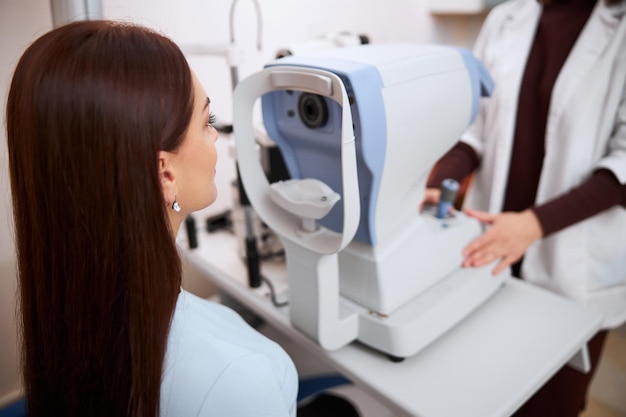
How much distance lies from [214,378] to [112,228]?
8.4 inches

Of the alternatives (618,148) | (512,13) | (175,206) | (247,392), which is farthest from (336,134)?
(512,13)

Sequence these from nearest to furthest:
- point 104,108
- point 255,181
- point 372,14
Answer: point 104,108
point 255,181
point 372,14

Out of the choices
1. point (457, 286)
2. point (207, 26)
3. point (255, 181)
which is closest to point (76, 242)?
point (255, 181)

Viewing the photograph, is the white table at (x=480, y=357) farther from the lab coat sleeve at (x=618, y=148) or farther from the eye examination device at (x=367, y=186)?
the lab coat sleeve at (x=618, y=148)

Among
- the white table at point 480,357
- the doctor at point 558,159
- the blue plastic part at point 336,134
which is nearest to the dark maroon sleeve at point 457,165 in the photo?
the doctor at point 558,159

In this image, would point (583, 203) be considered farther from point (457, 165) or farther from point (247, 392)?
point (247, 392)

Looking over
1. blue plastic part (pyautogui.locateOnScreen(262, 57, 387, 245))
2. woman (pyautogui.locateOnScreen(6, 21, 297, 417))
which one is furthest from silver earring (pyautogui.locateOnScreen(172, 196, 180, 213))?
blue plastic part (pyautogui.locateOnScreen(262, 57, 387, 245))

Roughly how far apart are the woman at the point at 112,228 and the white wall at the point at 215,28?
35cm

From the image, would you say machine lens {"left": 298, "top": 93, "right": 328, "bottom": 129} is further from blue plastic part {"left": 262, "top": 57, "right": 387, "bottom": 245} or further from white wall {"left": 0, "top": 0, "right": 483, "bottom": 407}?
white wall {"left": 0, "top": 0, "right": 483, "bottom": 407}

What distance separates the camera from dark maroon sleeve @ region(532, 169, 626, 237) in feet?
3.36

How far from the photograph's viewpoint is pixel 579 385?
1.13 m

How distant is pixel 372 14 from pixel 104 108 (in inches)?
63.6

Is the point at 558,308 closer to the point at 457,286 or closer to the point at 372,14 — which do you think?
the point at 457,286

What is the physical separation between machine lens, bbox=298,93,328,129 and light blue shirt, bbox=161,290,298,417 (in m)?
0.36
